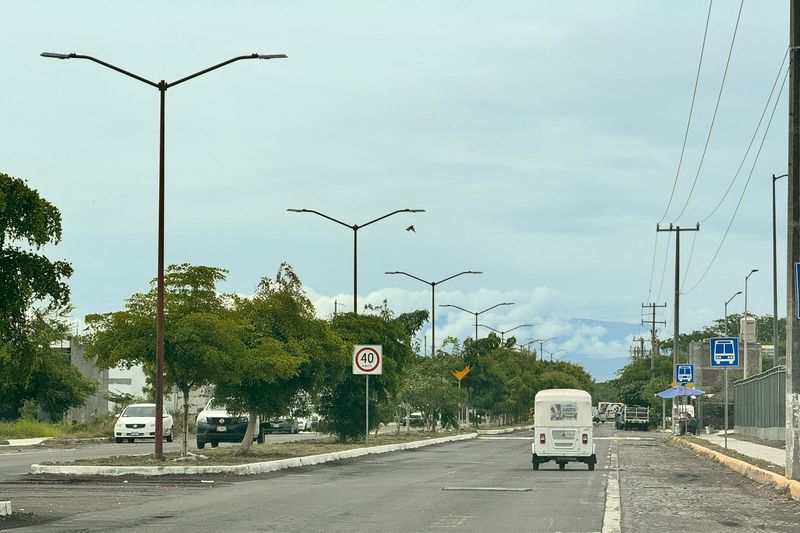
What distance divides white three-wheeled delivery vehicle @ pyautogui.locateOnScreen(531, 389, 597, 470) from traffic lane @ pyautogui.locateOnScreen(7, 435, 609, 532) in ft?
4.22

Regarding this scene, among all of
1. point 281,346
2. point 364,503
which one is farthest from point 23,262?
point 281,346

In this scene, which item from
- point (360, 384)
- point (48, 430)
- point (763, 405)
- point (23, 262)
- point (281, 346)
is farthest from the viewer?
point (763, 405)

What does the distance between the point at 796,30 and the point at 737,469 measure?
11.8 meters

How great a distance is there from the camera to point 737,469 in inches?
1293

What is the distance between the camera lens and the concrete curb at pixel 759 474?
76.0 ft

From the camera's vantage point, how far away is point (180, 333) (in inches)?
1152

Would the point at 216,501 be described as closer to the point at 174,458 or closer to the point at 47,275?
the point at 47,275

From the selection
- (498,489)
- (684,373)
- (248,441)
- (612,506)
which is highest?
(684,373)

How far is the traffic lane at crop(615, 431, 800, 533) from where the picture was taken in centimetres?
1739

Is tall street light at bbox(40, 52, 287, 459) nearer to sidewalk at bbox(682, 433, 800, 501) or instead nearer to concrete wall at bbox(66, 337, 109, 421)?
sidewalk at bbox(682, 433, 800, 501)

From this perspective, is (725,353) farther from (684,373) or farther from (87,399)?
(87,399)

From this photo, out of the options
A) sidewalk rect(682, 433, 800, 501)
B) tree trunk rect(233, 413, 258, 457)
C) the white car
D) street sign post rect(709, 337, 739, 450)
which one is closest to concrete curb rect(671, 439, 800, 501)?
sidewalk rect(682, 433, 800, 501)

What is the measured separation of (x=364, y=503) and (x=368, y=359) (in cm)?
2100

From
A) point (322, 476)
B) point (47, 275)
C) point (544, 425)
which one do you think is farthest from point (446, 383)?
point (47, 275)
